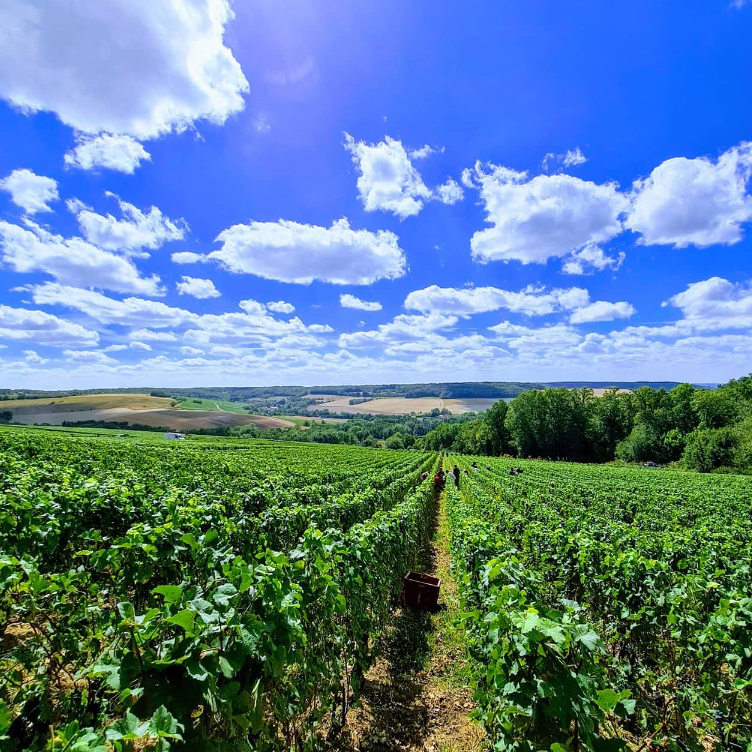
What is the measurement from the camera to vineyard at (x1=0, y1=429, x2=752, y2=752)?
1929 mm

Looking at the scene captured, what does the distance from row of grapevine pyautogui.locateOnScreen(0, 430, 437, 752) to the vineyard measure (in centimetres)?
2

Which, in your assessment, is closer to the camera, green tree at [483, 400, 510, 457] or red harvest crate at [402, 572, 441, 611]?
red harvest crate at [402, 572, 441, 611]

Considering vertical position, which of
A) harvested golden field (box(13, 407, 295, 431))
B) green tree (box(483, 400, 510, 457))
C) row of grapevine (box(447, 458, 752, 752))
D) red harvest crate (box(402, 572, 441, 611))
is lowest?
green tree (box(483, 400, 510, 457))

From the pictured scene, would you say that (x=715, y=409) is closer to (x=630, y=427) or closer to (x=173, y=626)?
(x=630, y=427)

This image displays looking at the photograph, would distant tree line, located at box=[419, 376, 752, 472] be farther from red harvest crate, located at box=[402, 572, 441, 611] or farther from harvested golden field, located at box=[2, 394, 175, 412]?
harvested golden field, located at box=[2, 394, 175, 412]

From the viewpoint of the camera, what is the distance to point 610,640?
496 cm

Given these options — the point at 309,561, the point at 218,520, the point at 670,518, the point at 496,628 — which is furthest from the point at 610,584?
the point at 670,518

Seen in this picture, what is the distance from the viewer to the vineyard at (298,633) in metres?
1.93

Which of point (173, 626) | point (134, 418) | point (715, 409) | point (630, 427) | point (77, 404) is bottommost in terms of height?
point (630, 427)

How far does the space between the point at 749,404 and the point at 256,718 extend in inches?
2941

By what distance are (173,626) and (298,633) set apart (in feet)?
2.79

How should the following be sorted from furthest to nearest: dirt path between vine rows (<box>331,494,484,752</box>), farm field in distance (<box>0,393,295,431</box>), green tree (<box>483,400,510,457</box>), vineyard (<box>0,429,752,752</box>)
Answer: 1. green tree (<box>483,400,510,457</box>)
2. farm field in distance (<box>0,393,295,431</box>)
3. dirt path between vine rows (<box>331,494,484,752</box>)
4. vineyard (<box>0,429,752,752</box>)

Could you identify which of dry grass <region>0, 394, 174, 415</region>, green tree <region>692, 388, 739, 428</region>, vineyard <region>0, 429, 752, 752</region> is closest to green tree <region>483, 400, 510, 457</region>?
green tree <region>692, 388, 739, 428</region>

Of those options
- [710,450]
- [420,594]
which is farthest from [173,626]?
[710,450]
